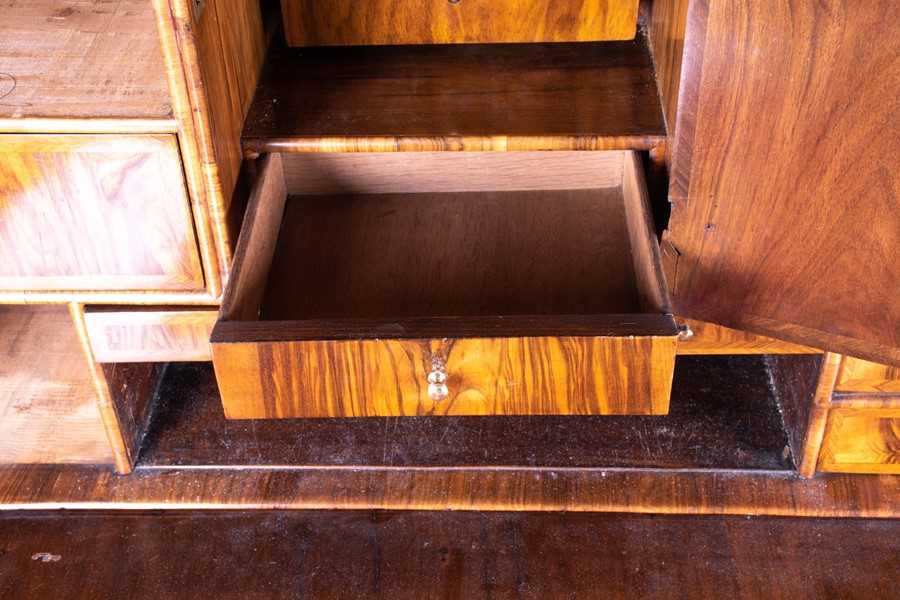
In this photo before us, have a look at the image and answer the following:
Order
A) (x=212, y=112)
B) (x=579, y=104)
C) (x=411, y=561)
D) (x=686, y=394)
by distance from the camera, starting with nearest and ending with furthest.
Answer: (x=212, y=112)
(x=579, y=104)
(x=411, y=561)
(x=686, y=394)

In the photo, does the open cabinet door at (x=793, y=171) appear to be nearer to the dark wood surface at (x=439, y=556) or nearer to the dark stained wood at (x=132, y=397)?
the dark wood surface at (x=439, y=556)

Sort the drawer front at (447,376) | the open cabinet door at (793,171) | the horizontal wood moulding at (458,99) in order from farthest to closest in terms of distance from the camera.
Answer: the horizontal wood moulding at (458,99) < the drawer front at (447,376) < the open cabinet door at (793,171)

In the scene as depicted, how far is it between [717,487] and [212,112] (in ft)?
2.11

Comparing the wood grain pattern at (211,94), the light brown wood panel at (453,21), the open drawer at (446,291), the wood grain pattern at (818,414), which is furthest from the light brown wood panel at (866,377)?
the wood grain pattern at (211,94)

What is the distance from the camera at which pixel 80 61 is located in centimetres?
95

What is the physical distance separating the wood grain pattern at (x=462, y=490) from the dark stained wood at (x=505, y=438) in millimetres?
14

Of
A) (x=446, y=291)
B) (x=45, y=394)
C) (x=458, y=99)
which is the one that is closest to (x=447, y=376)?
(x=446, y=291)

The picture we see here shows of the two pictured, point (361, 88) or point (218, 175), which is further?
point (361, 88)

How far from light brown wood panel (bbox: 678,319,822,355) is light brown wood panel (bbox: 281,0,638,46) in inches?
11.6

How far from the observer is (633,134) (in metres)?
0.96

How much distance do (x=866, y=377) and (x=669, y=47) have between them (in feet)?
1.24

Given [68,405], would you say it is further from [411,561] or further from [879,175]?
[879,175]

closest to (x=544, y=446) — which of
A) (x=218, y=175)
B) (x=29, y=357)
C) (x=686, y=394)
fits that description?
(x=686, y=394)

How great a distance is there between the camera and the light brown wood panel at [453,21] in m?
1.06
